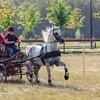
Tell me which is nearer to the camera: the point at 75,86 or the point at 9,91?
the point at 9,91

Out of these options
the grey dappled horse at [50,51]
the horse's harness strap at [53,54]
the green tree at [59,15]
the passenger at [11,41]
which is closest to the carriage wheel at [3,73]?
the passenger at [11,41]

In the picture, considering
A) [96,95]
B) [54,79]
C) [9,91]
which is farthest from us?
[54,79]

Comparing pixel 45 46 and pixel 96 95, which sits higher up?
pixel 45 46

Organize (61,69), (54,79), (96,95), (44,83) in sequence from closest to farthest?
(96,95)
(44,83)
(54,79)
(61,69)

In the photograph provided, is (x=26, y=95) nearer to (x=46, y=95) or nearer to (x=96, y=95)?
(x=46, y=95)

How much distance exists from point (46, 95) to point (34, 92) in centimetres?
69

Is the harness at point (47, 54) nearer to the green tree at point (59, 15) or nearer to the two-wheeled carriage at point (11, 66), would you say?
the two-wheeled carriage at point (11, 66)

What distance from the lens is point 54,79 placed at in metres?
15.9

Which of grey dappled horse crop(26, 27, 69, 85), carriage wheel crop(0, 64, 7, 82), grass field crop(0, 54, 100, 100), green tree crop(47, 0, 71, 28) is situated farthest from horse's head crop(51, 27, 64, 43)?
green tree crop(47, 0, 71, 28)

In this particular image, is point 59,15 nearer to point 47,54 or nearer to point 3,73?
point 3,73

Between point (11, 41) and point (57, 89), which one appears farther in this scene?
point (11, 41)

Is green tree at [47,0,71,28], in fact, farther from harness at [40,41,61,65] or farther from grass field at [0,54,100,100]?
harness at [40,41,61,65]

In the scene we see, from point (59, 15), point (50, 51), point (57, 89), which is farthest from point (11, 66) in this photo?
point (59, 15)

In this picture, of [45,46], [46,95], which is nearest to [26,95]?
[46,95]
